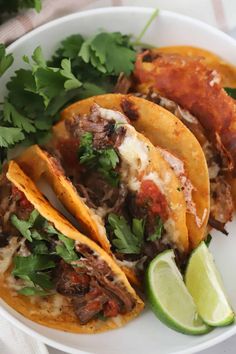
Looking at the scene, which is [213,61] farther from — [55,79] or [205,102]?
[55,79]

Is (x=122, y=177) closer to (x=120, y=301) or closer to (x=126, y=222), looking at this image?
(x=126, y=222)

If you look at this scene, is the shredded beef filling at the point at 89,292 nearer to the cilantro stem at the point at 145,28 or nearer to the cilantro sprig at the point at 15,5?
the cilantro stem at the point at 145,28

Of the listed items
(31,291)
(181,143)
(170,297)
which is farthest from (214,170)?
(31,291)

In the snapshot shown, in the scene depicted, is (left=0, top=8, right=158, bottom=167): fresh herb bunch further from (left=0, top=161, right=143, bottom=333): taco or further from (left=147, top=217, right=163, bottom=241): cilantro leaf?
(left=147, top=217, right=163, bottom=241): cilantro leaf

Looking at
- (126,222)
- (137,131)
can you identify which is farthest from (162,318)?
(137,131)

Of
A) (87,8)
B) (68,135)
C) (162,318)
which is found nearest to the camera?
(162,318)

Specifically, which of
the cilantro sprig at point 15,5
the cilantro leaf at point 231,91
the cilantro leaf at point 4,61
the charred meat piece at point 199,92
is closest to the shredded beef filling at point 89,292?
the charred meat piece at point 199,92
